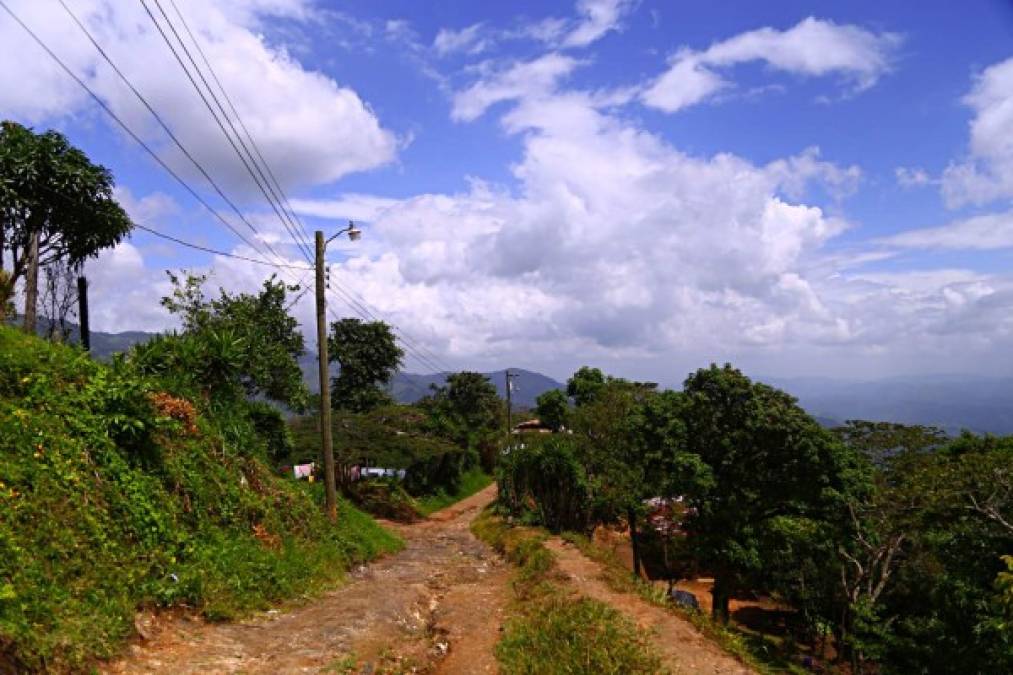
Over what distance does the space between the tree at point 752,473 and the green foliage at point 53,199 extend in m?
22.8

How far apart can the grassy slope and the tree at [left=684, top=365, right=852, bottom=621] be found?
13.7 meters

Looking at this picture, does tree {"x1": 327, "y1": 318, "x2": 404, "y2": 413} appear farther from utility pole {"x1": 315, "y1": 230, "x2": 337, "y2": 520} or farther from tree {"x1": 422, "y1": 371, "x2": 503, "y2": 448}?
utility pole {"x1": 315, "y1": 230, "x2": 337, "y2": 520}

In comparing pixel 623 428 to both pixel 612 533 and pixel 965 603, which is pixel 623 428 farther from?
pixel 612 533

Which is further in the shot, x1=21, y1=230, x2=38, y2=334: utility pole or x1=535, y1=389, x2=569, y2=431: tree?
x1=535, y1=389, x2=569, y2=431: tree

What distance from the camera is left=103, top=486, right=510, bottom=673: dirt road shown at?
8.06 metres

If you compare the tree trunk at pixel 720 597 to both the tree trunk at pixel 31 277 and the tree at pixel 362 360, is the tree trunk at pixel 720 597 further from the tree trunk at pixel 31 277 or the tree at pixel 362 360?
the tree at pixel 362 360

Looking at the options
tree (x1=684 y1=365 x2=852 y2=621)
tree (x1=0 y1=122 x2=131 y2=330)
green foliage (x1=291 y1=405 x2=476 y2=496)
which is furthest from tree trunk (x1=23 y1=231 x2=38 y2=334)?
tree (x1=684 y1=365 x2=852 y2=621)

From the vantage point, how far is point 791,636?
3116 cm

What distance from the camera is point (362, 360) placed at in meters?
62.5

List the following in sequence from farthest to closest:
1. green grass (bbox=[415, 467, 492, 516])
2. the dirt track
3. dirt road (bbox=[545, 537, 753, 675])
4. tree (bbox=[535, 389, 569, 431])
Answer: tree (bbox=[535, 389, 569, 431])
green grass (bbox=[415, 467, 492, 516])
dirt road (bbox=[545, 537, 753, 675])
the dirt track

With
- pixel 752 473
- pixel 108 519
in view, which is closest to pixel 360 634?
pixel 108 519

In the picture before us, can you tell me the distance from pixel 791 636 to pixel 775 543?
12.5 m

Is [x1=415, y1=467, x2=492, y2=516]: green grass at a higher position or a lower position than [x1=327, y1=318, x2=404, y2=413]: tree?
lower

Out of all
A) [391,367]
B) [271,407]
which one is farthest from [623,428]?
[391,367]
